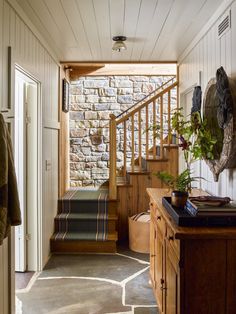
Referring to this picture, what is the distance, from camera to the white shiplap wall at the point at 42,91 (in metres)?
2.49

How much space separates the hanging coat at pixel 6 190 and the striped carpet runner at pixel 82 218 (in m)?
2.51

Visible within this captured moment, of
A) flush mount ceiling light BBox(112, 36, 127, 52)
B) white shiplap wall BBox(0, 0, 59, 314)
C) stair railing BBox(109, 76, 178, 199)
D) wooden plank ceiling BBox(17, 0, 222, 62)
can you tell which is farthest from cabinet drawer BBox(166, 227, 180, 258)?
stair railing BBox(109, 76, 178, 199)

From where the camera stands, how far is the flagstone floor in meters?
2.96

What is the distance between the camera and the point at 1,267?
243 cm

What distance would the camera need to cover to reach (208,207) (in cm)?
202

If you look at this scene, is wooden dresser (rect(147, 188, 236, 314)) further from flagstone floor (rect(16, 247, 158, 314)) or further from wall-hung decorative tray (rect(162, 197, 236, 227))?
flagstone floor (rect(16, 247, 158, 314))

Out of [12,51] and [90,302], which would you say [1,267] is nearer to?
[90,302]

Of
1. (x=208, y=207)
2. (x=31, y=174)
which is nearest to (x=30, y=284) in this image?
(x=31, y=174)

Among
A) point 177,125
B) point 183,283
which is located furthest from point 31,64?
point 183,283

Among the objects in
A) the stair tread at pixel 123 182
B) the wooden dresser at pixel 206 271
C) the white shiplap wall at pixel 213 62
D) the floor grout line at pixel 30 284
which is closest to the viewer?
the wooden dresser at pixel 206 271

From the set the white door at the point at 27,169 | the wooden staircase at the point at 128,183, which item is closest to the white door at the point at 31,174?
the white door at the point at 27,169

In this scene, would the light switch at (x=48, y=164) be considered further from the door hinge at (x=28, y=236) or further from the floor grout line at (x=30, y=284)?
the floor grout line at (x=30, y=284)

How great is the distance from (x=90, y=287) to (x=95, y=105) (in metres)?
3.46

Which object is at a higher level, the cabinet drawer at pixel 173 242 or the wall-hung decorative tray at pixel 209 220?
the wall-hung decorative tray at pixel 209 220
